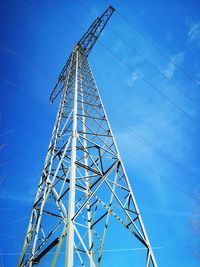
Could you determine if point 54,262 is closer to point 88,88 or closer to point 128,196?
point 128,196

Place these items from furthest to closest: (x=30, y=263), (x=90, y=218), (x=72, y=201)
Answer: (x=90, y=218)
(x=30, y=263)
(x=72, y=201)

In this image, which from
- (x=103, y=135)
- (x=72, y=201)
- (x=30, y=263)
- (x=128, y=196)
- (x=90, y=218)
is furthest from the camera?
(x=103, y=135)

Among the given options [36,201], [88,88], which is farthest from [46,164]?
[88,88]

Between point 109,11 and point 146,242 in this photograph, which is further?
point 109,11

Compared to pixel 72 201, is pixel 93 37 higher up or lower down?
higher up

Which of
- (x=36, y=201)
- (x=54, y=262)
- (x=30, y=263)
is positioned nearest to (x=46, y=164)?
(x=36, y=201)

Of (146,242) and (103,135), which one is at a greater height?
(103,135)

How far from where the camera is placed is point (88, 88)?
929 centimetres

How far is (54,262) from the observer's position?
321cm

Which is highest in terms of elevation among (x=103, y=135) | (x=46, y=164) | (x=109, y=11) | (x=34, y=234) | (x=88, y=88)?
(x=109, y=11)

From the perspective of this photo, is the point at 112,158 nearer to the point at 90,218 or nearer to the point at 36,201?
the point at 90,218

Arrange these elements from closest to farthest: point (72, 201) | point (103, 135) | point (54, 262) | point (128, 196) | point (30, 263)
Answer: point (54, 262) → point (72, 201) → point (30, 263) → point (128, 196) → point (103, 135)

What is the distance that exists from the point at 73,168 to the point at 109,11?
507 inches

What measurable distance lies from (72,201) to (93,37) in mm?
12581
